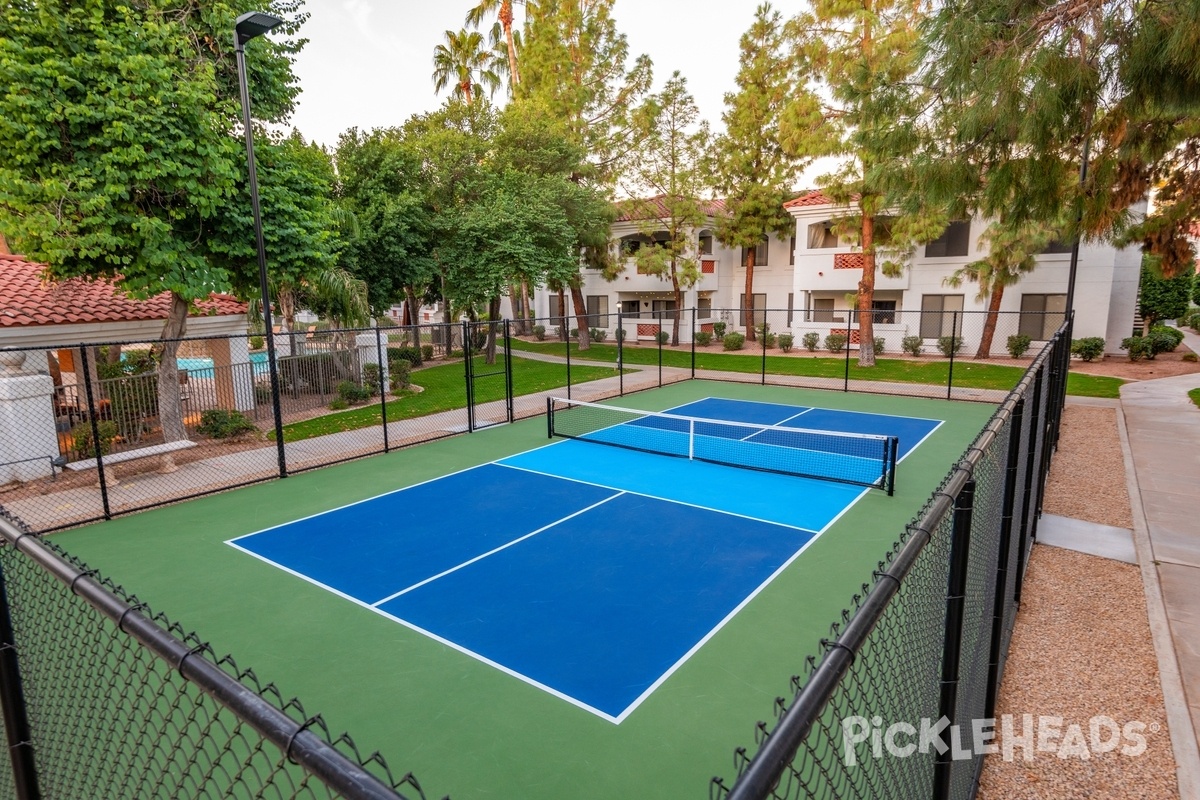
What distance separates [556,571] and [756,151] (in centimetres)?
Result: 2707

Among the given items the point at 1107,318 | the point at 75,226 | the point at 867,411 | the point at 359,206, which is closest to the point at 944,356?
the point at 1107,318

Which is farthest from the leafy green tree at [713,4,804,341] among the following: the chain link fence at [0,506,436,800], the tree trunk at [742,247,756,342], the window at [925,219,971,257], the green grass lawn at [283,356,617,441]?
the chain link fence at [0,506,436,800]

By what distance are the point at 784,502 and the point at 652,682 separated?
5209 mm

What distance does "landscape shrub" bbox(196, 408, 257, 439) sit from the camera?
1398cm

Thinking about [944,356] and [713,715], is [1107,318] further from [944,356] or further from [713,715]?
[713,715]

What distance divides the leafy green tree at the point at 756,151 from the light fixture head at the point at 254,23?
2044 centimetres

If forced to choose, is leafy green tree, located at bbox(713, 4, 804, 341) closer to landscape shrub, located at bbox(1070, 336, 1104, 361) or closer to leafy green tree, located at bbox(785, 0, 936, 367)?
leafy green tree, located at bbox(785, 0, 936, 367)

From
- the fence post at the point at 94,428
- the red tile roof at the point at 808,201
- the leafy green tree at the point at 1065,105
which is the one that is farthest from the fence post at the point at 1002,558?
the red tile roof at the point at 808,201

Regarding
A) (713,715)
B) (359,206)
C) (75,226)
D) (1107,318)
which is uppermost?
(359,206)

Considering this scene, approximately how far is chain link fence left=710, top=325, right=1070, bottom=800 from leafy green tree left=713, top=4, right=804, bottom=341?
23.3 metres

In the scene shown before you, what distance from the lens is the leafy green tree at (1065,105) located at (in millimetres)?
6539

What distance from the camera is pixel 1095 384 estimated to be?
20.2 metres

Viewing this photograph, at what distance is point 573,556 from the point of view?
8.20m

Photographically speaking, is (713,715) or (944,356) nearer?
(713,715)
